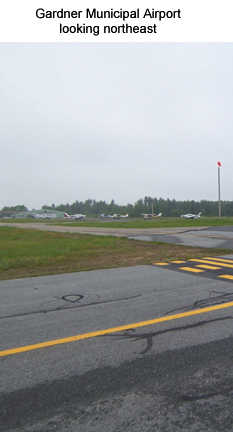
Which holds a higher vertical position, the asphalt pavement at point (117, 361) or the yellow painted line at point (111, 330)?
the yellow painted line at point (111, 330)

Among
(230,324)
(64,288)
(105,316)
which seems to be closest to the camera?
(230,324)

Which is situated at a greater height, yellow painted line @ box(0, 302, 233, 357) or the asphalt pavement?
yellow painted line @ box(0, 302, 233, 357)

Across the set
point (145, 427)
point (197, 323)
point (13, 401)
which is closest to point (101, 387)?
point (145, 427)

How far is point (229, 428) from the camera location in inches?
100

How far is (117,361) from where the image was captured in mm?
3631

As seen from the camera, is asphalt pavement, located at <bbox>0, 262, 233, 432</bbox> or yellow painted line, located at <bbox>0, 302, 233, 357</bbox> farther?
yellow painted line, located at <bbox>0, 302, 233, 357</bbox>

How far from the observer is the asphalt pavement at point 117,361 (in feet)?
Result: 8.83

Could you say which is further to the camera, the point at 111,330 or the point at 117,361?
the point at 111,330

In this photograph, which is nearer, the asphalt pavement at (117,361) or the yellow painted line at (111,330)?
the asphalt pavement at (117,361)

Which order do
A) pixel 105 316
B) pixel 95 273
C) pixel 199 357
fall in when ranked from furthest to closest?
pixel 95 273
pixel 105 316
pixel 199 357

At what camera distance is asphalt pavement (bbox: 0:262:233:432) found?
106 inches

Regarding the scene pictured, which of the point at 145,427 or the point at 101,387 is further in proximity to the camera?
the point at 101,387

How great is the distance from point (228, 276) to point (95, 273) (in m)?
4.02

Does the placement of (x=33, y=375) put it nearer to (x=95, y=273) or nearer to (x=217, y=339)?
(x=217, y=339)
